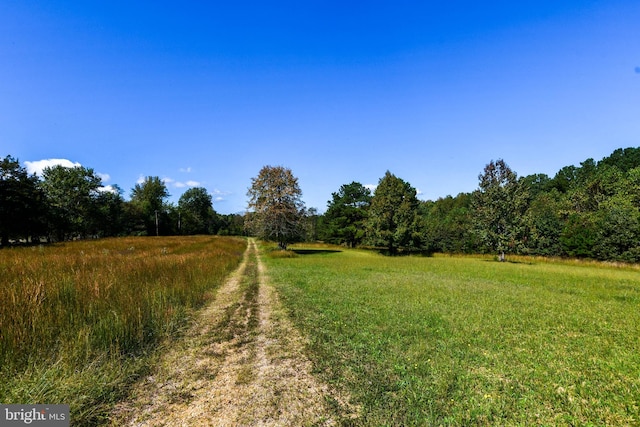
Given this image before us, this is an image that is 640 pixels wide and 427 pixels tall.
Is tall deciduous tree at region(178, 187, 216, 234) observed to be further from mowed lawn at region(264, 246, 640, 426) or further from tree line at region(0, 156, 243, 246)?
mowed lawn at region(264, 246, 640, 426)

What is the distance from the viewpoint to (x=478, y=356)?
5051mm

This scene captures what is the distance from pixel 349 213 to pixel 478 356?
4893 cm

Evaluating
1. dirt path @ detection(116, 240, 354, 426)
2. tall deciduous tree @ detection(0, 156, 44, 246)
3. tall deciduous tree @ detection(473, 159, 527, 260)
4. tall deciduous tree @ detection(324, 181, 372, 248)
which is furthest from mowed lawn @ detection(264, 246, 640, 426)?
tall deciduous tree @ detection(324, 181, 372, 248)

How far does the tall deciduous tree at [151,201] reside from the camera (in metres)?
71.2

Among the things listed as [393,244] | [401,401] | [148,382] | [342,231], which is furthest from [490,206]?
[148,382]

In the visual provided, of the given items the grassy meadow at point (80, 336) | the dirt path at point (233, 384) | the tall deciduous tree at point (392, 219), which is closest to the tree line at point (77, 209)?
the grassy meadow at point (80, 336)

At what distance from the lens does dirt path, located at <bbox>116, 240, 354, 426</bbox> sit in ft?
10.9

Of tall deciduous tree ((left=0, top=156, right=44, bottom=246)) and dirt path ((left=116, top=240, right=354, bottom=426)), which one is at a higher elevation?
tall deciduous tree ((left=0, top=156, right=44, bottom=246))

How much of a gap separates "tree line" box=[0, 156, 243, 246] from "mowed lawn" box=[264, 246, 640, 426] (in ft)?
126

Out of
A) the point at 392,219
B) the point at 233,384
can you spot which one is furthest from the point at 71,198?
the point at 233,384

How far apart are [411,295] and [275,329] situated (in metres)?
6.25

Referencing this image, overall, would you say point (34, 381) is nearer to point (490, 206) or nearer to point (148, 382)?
point (148, 382)

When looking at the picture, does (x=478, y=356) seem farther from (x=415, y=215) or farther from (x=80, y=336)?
(x=415, y=215)

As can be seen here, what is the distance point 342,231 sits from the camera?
52.4 m
